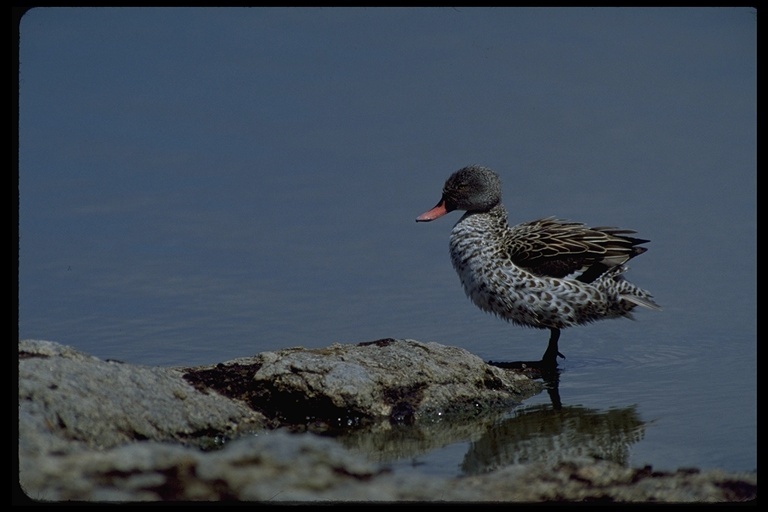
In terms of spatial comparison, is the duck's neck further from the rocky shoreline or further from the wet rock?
the wet rock

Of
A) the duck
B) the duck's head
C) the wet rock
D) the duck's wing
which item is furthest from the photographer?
the duck's head

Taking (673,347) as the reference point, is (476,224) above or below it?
above

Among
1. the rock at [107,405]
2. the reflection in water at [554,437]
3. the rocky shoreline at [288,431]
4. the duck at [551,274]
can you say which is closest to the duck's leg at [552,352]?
the duck at [551,274]

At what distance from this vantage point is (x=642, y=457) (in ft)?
18.9

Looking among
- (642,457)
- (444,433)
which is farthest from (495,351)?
(642,457)

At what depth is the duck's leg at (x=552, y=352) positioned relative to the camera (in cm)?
807

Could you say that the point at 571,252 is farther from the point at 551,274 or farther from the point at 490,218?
the point at 490,218

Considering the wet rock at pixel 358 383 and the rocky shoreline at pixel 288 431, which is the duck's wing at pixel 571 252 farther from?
the wet rock at pixel 358 383

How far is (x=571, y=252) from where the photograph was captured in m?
8.36

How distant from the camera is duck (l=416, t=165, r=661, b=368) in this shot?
8.23 metres

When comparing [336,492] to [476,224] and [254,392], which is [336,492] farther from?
[476,224]

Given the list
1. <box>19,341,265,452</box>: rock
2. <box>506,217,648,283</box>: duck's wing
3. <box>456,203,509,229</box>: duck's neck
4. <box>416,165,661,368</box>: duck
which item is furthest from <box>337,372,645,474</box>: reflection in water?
<box>456,203,509,229</box>: duck's neck

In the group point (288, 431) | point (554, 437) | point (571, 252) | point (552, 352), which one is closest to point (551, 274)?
point (571, 252)

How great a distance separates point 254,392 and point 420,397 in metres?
0.91
